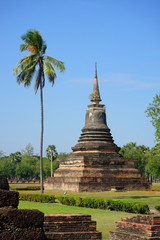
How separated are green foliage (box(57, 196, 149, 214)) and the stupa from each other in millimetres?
9871

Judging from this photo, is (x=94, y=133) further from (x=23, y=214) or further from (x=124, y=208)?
(x=23, y=214)

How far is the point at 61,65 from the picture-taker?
32.5m

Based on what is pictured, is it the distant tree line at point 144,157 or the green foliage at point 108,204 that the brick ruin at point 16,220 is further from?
the distant tree line at point 144,157

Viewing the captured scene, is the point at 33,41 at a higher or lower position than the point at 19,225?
higher

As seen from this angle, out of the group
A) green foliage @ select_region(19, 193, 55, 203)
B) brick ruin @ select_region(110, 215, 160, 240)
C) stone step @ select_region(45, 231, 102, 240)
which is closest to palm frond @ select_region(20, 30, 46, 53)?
green foliage @ select_region(19, 193, 55, 203)

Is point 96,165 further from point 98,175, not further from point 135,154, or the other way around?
point 135,154

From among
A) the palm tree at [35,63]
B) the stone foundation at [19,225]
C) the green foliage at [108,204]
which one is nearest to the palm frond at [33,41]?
the palm tree at [35,63]

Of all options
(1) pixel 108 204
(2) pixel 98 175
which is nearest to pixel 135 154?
(2) pixel 98 175

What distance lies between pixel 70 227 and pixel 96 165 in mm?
24937

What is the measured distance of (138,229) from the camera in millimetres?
10867

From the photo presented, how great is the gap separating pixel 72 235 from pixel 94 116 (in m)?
30.7

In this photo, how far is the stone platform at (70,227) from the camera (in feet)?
35.5

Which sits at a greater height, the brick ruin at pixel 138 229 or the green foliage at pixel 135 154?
the green foliage at pixel 135 154

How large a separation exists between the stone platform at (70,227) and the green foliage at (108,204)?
28.7ft
